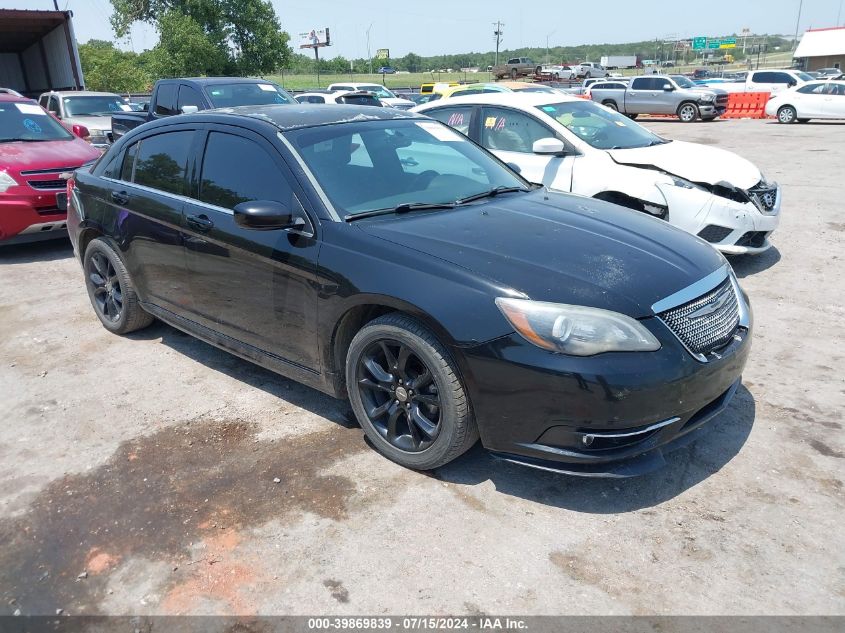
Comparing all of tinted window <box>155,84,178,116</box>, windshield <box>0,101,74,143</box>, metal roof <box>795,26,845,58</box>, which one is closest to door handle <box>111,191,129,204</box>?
windshield <box>0,101,74,143</box>

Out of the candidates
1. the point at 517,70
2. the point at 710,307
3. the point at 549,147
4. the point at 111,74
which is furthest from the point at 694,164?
the point at 517,70

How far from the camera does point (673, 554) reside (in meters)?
2.78

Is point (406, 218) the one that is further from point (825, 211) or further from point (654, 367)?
point (825, 211)

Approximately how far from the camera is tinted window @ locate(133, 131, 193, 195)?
4.40 meters

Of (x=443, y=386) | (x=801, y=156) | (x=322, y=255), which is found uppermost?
(x=322, y=255)

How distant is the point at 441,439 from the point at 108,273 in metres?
3.40

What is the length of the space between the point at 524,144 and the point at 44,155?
18.5 feet

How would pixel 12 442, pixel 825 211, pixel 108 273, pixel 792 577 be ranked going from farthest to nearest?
pixel 825 211 < pixel 108 273 < pixel 12 442 < pixel 792 577

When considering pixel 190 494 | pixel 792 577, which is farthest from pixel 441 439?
pixel 792 577

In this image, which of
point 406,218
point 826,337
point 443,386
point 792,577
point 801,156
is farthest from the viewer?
point 801,156

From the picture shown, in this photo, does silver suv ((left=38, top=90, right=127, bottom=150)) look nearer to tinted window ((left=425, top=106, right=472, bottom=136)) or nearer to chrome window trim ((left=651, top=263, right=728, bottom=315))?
tinted window ((left=425, top=106, right=472, bottom=136))

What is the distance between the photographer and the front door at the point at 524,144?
671cm

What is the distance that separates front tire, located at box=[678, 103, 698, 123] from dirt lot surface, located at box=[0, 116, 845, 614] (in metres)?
23.1

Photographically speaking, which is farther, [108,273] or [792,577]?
[108,273]
